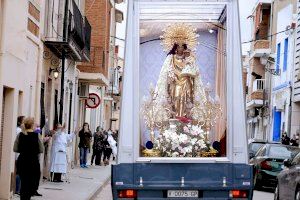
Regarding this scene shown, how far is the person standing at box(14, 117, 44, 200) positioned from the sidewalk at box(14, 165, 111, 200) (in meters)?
2.29

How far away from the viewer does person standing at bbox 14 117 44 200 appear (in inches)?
572

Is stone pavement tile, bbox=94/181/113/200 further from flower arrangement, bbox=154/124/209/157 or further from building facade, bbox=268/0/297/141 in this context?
building facade, bbox=268/0/297/141

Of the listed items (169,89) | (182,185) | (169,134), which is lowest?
(182,185)

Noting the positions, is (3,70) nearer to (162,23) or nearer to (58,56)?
(162,23)

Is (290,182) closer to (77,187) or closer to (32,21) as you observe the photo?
(77,187)

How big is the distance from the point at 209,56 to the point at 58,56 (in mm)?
13859

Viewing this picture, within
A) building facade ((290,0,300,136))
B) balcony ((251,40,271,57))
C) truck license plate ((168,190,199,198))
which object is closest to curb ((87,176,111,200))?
truck license plate ((168,190,199,198))

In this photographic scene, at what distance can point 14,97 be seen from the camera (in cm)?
1656

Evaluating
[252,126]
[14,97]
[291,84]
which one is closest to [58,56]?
[14,97]

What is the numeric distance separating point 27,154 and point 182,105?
3.85 metres

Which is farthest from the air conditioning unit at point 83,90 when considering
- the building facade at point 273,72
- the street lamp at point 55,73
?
the building facade at point 273,72

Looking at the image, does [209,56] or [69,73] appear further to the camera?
[69,73]

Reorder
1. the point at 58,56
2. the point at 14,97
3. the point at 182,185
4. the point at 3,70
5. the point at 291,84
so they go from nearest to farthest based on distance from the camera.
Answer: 1. the point at 182,185
2. the point at 3,70
3. the point at 14,97
4. the point at 58,56
5. the point at 291,84

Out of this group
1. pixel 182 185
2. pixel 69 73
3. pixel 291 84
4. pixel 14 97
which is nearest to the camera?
pixel 182 185
